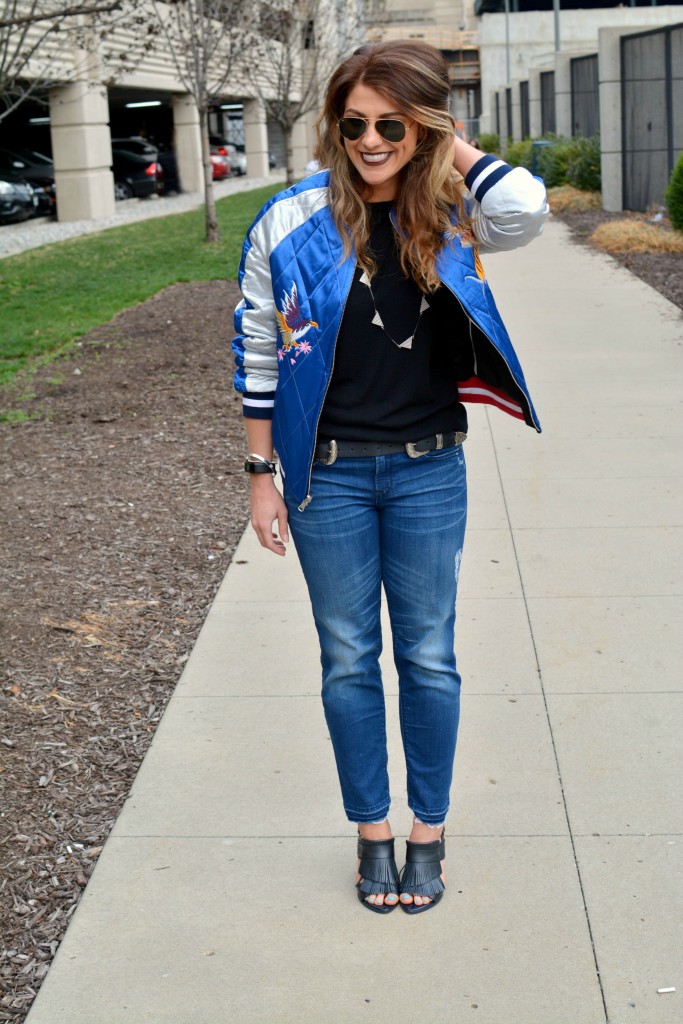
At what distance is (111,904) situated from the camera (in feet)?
10.6

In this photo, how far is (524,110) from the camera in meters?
37.2

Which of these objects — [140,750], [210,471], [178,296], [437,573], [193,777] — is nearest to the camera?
[437,573]

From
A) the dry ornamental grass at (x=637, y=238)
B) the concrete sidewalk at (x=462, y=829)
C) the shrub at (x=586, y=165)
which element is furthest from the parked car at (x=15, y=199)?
the concrete sidewalk at (x=462, y=829)

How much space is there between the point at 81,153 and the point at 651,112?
13.8 meters

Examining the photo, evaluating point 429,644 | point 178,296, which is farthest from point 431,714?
point 178,296

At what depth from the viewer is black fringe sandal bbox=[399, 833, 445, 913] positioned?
3.16m

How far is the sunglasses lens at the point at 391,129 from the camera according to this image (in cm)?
270

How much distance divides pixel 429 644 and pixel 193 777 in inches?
46.3

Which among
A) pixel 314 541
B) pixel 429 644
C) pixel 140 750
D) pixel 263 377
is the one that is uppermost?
pixel 263 377

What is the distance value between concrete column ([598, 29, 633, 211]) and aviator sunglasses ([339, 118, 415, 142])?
61.7 ft

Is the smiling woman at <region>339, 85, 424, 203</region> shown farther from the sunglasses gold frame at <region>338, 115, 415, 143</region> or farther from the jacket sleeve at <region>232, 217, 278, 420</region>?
the jacket sleeve at <region>232, 217, 278, 420</region>

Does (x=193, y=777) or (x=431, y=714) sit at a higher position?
(x=431, y=714)

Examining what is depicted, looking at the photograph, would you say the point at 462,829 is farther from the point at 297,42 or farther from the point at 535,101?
the point at 535,101

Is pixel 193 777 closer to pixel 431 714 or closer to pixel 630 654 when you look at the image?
pixel 431 714
